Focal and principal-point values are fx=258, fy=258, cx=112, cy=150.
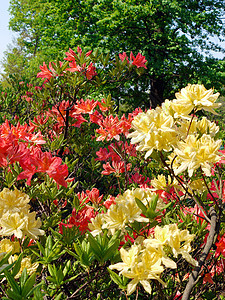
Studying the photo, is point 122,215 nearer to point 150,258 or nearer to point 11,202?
point 150,258

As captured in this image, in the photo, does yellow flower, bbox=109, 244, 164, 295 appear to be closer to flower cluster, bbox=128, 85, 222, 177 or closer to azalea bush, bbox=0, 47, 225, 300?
azalea bush, bbox=0, 47, 225, 300

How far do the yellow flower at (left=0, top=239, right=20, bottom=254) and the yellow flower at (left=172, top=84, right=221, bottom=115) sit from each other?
0.93 m

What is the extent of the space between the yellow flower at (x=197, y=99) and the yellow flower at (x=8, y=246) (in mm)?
935

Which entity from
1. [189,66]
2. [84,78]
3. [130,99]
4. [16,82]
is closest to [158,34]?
[189,66]

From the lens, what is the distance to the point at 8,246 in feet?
3.43

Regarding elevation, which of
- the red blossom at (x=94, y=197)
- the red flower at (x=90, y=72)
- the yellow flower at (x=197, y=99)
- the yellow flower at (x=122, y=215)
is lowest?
the yellow flower at (x=122, y=215)

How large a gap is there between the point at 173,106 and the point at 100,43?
1021 centimetres

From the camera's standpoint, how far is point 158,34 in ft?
35.8

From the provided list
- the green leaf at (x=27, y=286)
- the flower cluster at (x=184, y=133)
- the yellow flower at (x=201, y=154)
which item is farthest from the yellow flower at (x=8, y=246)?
the yellow flower at (x=201, y=154)

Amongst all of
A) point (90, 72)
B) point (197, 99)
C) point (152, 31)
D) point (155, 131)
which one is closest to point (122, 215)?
point (155, 131)

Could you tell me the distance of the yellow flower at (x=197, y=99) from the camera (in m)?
1.14

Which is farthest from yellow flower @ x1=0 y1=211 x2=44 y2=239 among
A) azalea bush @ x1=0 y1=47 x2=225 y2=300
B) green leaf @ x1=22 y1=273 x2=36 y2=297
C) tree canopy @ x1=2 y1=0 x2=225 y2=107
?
tree canopy @ x1=2 y1=0 x2=225 y2=107

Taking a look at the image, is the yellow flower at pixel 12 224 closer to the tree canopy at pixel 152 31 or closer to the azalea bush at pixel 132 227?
the azalea bush at pixel 132 227

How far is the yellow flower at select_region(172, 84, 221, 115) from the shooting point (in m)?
1.14
